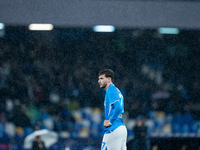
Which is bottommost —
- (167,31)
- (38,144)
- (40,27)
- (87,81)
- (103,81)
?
(103,81)

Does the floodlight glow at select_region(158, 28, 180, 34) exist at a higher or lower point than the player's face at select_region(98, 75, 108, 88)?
higher

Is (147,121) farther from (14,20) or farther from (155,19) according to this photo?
(14,20)

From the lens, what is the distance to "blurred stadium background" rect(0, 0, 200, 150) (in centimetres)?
1027

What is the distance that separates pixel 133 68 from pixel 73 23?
4.93 metres

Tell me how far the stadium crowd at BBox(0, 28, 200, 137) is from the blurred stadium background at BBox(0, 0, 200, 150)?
31 mm

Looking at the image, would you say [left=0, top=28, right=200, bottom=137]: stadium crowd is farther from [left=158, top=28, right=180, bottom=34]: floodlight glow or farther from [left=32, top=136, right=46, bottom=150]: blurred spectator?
[left=32, top=136, right=46, bottom=150]: blurred spectator

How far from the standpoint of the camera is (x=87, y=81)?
44.5 ft

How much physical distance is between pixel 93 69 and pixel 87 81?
807mm

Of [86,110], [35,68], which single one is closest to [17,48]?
[35,68]

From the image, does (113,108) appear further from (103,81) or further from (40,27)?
(40,27)

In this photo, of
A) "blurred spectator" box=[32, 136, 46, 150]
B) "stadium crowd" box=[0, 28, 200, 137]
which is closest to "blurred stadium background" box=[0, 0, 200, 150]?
"stadium crowd" box=[0, 28, 200, 137]

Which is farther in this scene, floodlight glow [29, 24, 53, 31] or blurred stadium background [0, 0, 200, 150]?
floodlight glow [29, 24, 53, 31]

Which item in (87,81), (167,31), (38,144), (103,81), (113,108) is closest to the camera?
(113,108)

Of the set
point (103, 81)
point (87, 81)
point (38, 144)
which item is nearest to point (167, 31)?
point (87, 81)
